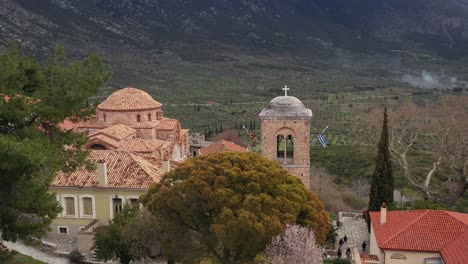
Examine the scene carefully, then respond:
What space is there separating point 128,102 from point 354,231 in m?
16.5

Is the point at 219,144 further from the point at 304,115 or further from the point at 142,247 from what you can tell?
the point at 142,247

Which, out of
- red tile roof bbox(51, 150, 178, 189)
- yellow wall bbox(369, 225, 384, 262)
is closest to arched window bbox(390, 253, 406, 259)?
yellow wall bbox(369, 225, 384, 262)

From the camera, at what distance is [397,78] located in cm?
12388

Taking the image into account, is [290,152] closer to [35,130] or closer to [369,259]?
[369,259]

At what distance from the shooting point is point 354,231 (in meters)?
27.3

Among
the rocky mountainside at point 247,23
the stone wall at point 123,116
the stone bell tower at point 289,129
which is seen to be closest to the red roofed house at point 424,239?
the stone bell tower at point 289,129

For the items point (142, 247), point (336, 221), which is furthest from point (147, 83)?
point (142, 247)

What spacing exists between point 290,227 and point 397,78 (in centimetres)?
11295

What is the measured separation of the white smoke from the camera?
367 feet

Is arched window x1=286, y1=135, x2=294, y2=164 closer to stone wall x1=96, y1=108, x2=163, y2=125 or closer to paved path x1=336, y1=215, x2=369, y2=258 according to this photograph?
paved path x1=336, y1=215, x2=369, y2=258

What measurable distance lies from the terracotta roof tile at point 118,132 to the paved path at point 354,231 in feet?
42.9

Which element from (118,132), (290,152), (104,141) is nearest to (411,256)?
Answer: (290,152)

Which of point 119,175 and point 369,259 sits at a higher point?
point 119,175

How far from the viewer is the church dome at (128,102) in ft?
117
